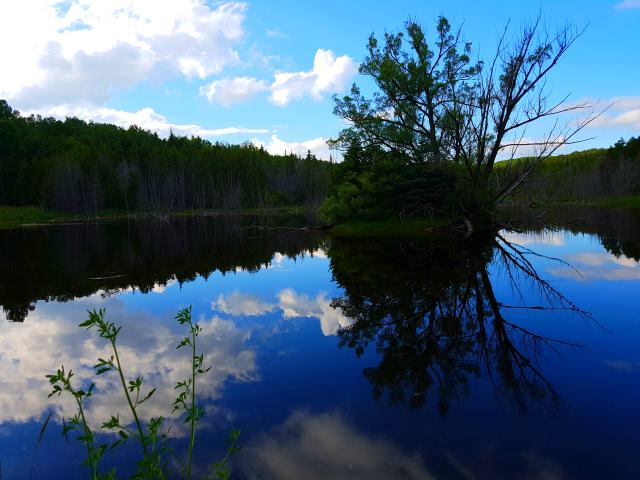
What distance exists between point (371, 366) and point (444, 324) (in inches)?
101

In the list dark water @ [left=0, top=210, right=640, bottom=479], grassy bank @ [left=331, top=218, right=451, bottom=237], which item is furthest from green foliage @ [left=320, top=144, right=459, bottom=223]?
dark water @ [left=0, top=210, right=640, bottom=479]

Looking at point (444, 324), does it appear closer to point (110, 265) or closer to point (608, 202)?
point (110, 265)

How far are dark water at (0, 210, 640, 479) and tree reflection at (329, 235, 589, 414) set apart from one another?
5 cm

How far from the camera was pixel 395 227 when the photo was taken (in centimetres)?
2997

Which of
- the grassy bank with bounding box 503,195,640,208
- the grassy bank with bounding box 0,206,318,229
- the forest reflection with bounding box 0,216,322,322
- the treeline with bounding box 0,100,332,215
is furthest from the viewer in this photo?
the treeline with bounding box 0,100,332,215

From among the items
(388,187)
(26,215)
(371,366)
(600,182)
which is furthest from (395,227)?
(600,182)

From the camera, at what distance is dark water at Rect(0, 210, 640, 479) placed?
455 cm

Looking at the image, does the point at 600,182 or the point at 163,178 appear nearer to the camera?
the point at 600,182

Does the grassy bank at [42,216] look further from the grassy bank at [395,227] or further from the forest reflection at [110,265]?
Answer: the grassy bank at [395,227]

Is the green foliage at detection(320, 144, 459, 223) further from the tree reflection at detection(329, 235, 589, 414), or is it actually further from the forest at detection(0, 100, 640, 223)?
the forest at detection(0, 100, 640, 223)

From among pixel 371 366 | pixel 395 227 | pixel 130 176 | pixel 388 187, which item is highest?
pixel 130 176

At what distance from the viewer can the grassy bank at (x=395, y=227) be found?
1139 inches

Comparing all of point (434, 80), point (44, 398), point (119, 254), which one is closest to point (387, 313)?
point (44, 398)

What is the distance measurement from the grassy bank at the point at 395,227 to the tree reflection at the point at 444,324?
11192 millimetres
